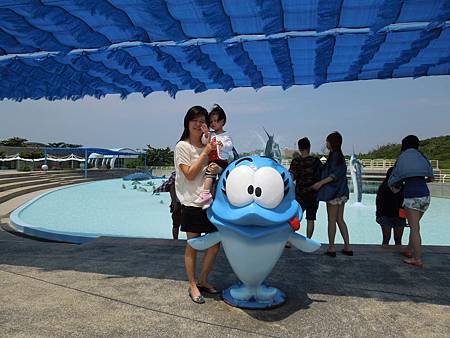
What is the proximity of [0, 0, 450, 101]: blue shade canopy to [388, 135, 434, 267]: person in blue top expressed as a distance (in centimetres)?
140

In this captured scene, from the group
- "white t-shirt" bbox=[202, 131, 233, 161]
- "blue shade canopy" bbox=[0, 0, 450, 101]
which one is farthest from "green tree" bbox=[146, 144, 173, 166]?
"white t-shirt" bbox=[202, 131, 233, 161]

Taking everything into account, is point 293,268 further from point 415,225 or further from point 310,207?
point 415,225

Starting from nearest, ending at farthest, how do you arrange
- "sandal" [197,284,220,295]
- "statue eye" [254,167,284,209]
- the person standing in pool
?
1. "statue eye" [254,167,284,209]
2. the person standing in pool
3. "sandal" [197,284,220,295]

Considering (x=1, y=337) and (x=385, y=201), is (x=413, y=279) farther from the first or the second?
(x=1, y=337)

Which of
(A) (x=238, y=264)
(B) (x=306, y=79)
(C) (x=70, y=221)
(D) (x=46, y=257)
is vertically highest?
(B) (x=306, y=79)

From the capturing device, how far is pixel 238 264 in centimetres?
308

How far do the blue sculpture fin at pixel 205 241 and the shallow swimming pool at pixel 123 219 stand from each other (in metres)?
4.82

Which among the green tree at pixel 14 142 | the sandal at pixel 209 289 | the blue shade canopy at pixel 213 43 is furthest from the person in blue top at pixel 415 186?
the green tree at pixel 14 142

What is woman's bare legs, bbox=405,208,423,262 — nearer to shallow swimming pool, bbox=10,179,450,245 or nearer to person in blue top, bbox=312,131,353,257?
person in blue top, bbox=312,131,353,257

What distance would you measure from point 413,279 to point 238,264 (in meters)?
2.01

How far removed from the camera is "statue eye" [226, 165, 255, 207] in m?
2.91

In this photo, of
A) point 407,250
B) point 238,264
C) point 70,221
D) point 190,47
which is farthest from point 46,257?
point 70,221

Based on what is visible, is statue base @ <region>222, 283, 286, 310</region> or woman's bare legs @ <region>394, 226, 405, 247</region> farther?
woman's bare legs @ <region>394, 226, 405, 247</region>

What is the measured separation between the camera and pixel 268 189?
9.49 ft
